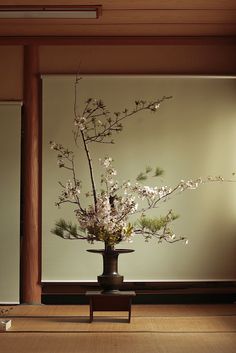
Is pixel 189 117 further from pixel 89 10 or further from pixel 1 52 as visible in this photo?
pixel 1 52

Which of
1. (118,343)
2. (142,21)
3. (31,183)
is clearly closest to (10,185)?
(31,183)

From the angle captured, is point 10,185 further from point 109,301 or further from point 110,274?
point 109,301

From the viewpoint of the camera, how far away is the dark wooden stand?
5395 millimetres

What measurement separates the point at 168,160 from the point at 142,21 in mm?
1348

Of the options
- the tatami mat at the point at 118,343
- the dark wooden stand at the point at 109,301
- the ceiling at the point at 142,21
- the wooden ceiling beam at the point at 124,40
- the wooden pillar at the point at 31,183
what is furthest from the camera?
the wooden ceiling beam at the point at 124,40

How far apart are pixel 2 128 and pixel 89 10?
4.92 ft

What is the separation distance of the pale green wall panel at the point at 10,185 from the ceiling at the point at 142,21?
79 centimetres

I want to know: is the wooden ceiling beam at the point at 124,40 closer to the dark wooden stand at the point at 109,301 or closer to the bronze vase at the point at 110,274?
the bronze vase at the point at 110,274

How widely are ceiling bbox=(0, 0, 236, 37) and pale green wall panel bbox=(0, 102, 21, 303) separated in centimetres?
79

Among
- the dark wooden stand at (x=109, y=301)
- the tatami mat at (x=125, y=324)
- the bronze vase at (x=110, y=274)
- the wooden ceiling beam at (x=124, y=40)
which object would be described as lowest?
the tatami mat at (x=125, y=324)

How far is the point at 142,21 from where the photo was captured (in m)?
6.22

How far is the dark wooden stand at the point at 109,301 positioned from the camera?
17.7 ft

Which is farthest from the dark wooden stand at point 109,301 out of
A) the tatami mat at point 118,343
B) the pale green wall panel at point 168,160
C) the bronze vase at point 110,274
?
the pale green wall panel at point 168,160

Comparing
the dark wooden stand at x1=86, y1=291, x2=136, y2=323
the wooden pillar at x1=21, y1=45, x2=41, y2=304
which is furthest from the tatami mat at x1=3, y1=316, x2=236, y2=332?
the wooden pillar at x1=21, y1=45, x2=41, y2=304
